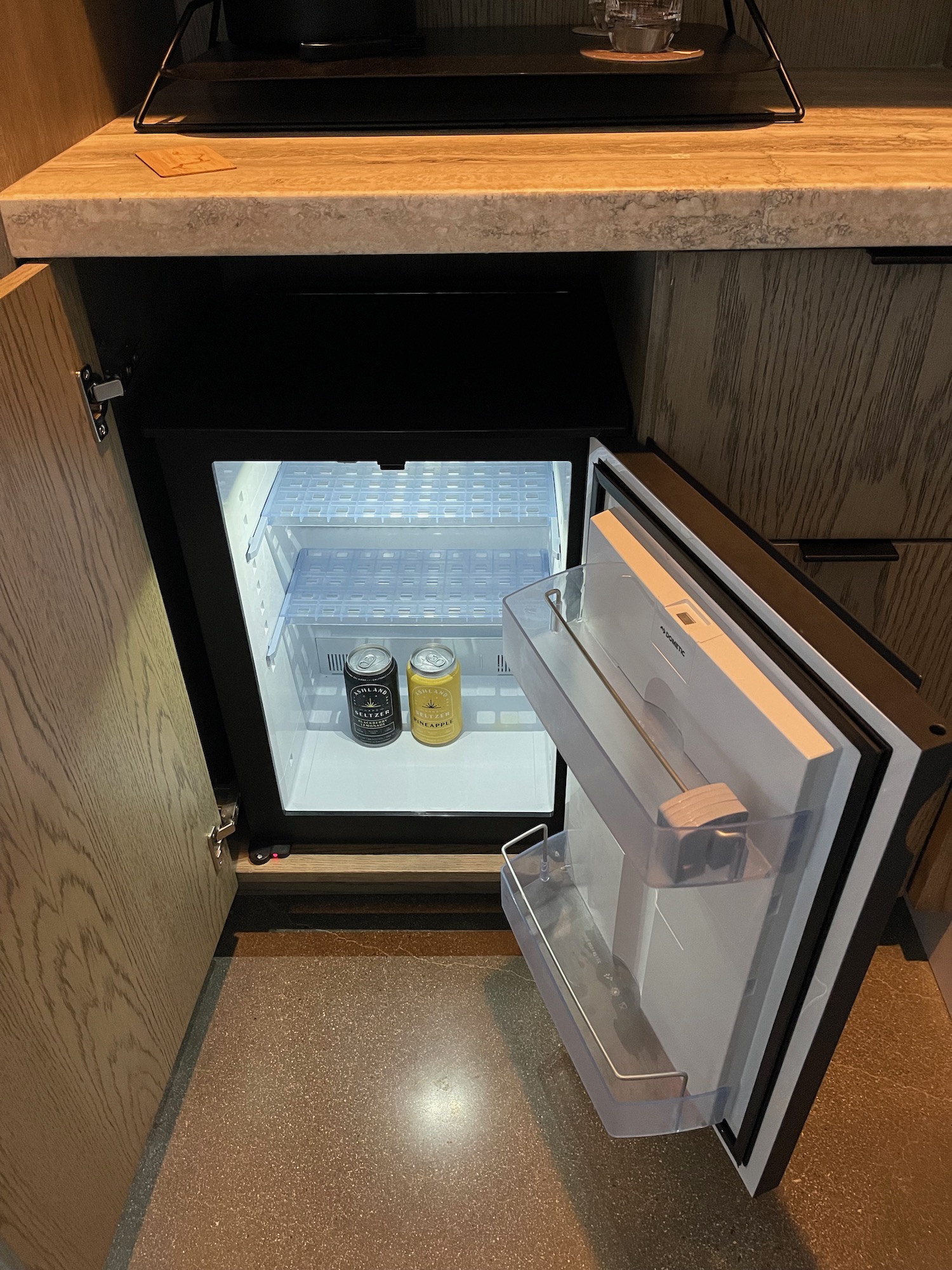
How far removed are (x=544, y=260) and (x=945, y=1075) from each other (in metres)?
1.26

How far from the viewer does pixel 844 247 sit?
0.79m

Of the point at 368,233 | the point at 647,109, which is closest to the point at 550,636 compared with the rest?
the point at 368,233

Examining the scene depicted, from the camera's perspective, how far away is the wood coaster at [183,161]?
0.83 metres

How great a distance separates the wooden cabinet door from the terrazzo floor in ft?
0.55

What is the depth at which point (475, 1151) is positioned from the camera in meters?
1.14

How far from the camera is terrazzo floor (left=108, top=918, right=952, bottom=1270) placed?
105 centimetres

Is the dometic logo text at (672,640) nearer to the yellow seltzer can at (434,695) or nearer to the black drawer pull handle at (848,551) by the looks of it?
the black drawer pull handle at (848,551)

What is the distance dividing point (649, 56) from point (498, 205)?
11.9 inches

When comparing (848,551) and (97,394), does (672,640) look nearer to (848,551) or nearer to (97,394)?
(848,551)

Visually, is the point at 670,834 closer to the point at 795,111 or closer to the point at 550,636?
the point at 550,636

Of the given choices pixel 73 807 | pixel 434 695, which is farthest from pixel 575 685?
pixel 434 695

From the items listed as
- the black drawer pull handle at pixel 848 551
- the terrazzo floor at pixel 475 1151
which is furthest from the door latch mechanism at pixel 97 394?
the terrazzo floor at pixel 475 1151

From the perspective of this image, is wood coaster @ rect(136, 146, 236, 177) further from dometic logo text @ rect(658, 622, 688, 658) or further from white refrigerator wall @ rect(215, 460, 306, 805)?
dometic logo text @ rect(658, 622, 688, 658)

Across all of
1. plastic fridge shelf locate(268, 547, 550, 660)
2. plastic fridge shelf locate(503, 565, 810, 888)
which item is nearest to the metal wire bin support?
plastic fridge shelf locate(503, 565, 810, 888)
